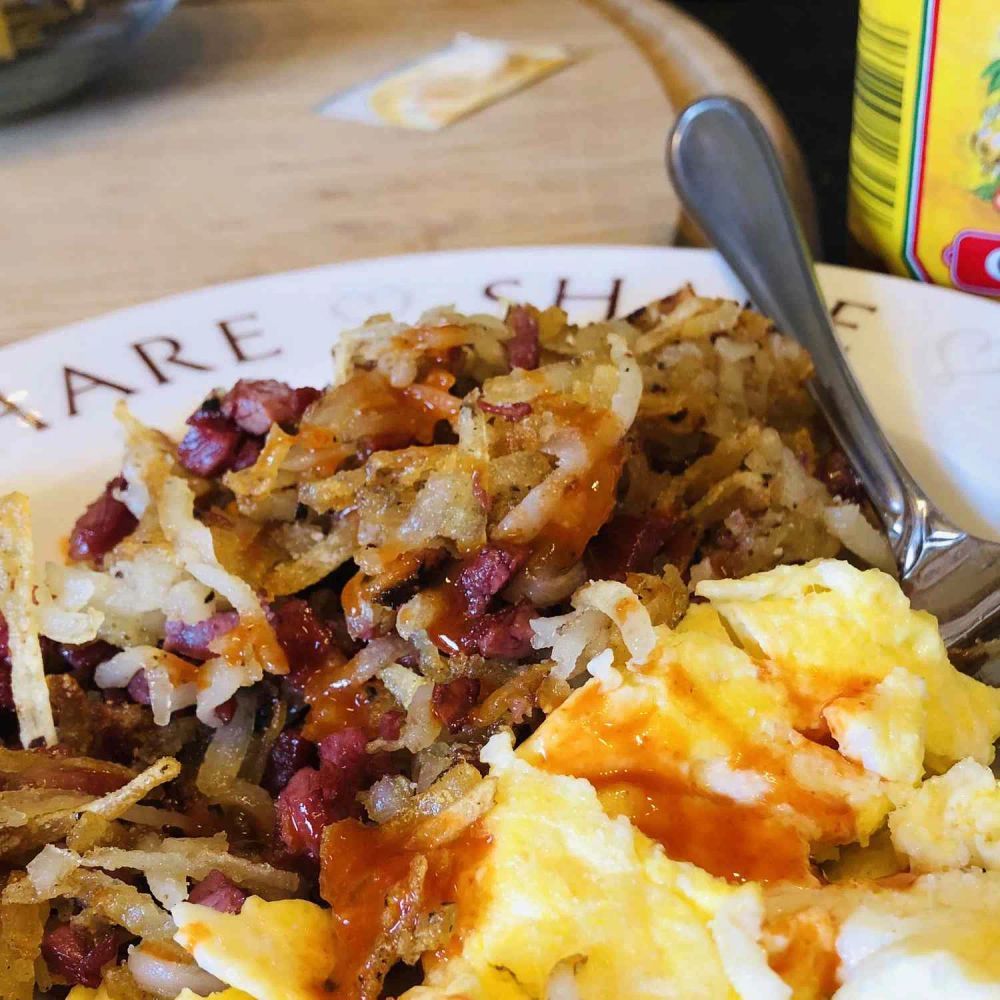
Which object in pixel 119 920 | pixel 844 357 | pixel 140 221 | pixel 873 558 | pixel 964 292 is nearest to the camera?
pixel 119 920

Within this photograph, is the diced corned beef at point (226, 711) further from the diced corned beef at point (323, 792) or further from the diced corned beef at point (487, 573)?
the diced corned beef at point (487, 573)

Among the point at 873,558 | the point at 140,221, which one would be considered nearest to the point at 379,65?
the point at 140,221

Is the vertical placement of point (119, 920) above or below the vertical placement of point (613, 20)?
below

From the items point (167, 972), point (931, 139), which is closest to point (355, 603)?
point (167, 972)

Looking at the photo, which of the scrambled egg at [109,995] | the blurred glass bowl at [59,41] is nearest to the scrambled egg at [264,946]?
the scrambled egg at [109,995]

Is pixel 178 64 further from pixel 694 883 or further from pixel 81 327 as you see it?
pixel 694 883
